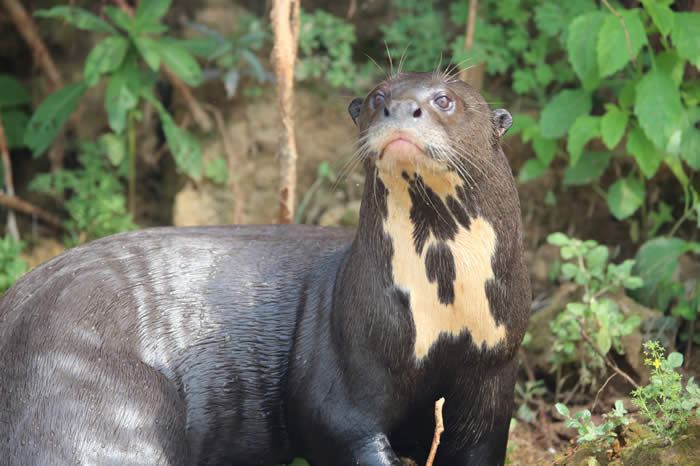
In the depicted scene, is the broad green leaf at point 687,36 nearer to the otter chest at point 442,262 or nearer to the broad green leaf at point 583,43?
the broad green leaf at point 583,43

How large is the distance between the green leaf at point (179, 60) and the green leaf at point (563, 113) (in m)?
1.83

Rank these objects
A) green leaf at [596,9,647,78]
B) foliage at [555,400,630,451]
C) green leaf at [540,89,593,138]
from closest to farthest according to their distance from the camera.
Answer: foliage at [555,400,630,451] < green leaf at [596,9,647,78] < green leaf at [540,89,593,138]

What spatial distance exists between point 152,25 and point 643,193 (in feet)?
8.69

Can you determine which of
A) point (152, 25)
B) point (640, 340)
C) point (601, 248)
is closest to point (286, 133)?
point (152, 25)

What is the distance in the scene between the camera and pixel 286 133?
429cm

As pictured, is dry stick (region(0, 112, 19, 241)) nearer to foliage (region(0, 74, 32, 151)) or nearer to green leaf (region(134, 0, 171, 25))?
foliage (region(0, 74, 32, 151))

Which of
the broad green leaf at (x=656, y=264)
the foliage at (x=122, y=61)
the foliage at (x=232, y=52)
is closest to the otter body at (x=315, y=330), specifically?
the broad green leaf at (x=656, y=264)

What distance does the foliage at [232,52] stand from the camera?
4980 millimetres

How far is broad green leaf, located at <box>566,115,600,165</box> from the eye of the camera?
414cm

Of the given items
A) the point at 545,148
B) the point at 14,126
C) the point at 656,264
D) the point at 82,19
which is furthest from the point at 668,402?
the point at 14,126

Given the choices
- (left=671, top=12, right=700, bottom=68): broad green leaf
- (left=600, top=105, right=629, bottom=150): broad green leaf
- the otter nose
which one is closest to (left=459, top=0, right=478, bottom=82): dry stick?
(left=600, top=105, right=629, bottom=150): broad green leaf

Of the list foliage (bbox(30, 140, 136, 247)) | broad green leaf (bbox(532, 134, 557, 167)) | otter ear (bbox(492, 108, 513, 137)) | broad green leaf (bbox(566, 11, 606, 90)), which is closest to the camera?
otter ear (bbox(492, 108, 513, 137))

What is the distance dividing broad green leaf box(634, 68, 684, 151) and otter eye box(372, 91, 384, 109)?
1660 millimetres

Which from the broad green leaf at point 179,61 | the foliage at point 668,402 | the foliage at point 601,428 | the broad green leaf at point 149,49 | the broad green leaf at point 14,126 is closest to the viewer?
the foliage at point 668,402
